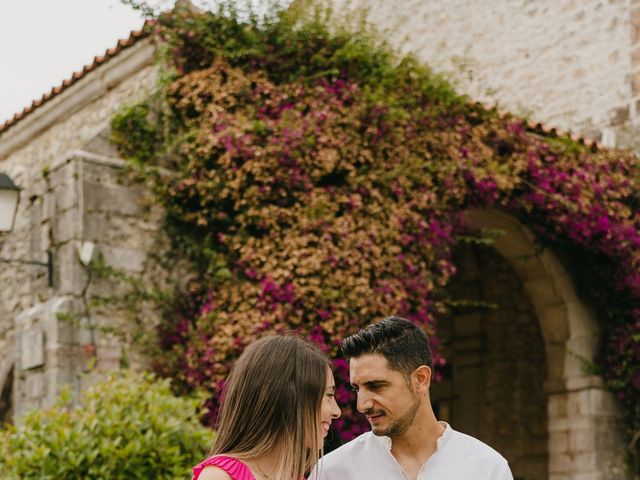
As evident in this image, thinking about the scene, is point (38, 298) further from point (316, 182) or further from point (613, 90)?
point (613, 90)

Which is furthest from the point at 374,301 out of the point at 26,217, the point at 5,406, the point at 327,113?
the point at 5,406

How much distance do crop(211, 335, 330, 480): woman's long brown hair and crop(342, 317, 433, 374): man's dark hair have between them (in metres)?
0.44

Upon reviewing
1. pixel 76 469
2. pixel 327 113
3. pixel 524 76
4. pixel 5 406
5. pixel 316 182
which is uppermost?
pixel 524 76

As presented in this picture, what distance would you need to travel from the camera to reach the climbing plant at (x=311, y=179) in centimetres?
703

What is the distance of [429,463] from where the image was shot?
9.31 ft

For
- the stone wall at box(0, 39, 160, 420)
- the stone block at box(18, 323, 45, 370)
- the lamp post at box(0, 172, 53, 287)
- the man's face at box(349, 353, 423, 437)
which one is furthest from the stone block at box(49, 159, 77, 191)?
the man's face at box(349, 353, 423, 437)

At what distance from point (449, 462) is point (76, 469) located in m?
3.35

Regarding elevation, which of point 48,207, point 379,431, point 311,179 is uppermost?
point 311,179

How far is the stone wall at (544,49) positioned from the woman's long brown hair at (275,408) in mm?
7622

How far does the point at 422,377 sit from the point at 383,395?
160mm

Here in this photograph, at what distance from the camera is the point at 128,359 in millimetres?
7391

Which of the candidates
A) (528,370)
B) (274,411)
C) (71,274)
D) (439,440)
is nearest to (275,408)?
(274,411)

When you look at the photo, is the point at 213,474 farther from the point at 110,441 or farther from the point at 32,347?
the point at 32,347

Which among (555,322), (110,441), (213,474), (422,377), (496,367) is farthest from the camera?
(496,367)
